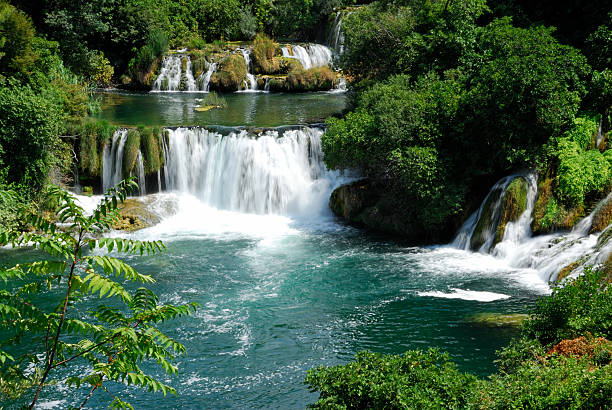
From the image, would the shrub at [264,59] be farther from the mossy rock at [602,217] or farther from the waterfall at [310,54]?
the mossy rock at [602,217]

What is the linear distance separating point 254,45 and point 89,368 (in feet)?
Result: 110

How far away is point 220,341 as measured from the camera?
44.2ft

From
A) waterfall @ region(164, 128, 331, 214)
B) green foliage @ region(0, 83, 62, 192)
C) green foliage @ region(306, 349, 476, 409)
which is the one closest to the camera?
green foliage @ region(306, 349, 476, 409)

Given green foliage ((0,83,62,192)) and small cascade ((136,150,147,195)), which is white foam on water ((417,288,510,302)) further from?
green foliage ((0,83,62,192))

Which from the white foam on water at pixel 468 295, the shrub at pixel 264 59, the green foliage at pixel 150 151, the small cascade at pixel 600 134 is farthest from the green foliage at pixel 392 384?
the shrub at pixel 264 59

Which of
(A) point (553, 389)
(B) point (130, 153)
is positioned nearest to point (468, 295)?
(A) point (553, 389)

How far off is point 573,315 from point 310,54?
35.0m

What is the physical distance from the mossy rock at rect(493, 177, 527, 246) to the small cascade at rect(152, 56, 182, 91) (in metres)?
27.0

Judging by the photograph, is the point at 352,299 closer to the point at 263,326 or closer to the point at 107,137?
the point at 263,326

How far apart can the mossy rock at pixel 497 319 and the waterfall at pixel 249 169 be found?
35.5ft

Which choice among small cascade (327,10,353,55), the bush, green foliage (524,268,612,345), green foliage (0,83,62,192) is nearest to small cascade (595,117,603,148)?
green foliage (524,268,612,345)

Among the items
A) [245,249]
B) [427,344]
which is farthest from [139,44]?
[427,344]

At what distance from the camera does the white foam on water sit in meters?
15.2

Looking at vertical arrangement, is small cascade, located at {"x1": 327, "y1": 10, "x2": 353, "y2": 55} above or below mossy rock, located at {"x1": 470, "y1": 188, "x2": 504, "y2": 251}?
above
